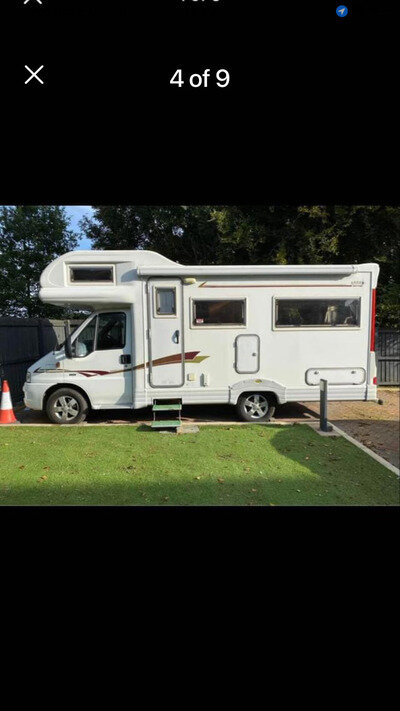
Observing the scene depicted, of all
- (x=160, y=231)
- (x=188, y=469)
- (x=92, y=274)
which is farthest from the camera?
(x=160, y=231)

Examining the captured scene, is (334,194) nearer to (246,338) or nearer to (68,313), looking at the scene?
(246,338)

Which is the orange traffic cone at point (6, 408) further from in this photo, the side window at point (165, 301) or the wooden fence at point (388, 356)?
the wooden fence at point (388, 356)

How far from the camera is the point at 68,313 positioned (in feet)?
23.0

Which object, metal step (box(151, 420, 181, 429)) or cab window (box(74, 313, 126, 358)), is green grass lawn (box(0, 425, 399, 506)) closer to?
metal step (box(151, 420, 181, 429))

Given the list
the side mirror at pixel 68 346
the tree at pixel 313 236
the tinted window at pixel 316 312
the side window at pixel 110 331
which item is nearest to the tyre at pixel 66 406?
the side mirror at pixel 68 346

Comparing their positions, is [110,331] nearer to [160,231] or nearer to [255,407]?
[255,407]

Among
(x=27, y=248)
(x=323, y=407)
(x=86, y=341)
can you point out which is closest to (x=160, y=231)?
(x=27, y=248)

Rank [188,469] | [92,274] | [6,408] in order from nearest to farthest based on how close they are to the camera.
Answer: [188,469]
[92,274]
[6,408]

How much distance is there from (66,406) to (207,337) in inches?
90.7

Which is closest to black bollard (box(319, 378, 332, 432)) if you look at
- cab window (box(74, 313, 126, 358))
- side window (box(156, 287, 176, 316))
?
side window (box(156, 287, 176, 316))

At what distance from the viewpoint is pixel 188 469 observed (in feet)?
11.8

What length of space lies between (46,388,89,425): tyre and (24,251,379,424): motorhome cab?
15 mm

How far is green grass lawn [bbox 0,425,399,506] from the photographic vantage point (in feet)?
9.70
